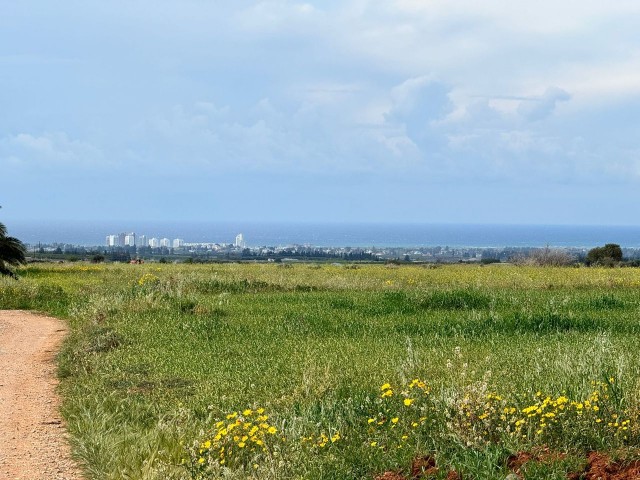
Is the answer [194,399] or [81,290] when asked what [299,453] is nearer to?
[194,399]

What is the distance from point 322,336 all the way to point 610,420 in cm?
814

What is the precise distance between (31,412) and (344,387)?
3923 mm

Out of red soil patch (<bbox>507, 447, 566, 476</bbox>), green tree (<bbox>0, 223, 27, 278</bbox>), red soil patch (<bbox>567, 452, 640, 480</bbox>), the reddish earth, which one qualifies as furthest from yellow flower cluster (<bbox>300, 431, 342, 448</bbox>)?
green tree (<bbox>0, 223, 27, 278</bbox>)

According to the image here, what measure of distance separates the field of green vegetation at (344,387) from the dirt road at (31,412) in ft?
0.80

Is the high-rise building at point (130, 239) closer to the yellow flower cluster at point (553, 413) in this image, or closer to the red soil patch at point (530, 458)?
the yellow flower cluster at point (553, 413)

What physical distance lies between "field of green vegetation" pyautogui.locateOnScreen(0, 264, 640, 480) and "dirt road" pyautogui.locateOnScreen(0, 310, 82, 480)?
0.24m

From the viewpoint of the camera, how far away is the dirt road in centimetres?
779

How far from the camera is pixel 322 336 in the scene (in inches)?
563

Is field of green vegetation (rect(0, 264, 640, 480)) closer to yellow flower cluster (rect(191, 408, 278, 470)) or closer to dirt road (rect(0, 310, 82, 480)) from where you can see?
yellow flower cluster (rect(191, 408, 278, 470))

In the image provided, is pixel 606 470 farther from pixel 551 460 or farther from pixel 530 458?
pixel 530 458

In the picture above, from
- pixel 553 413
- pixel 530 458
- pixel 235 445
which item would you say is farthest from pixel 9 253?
pixel 530 458

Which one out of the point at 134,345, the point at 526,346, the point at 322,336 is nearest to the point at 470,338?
the point at 526,346

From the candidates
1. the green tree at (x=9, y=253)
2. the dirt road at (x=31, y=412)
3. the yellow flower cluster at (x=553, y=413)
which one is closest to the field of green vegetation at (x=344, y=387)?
the yellow flower cluster at (x=553, y=413)

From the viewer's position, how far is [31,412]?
32.8ft
